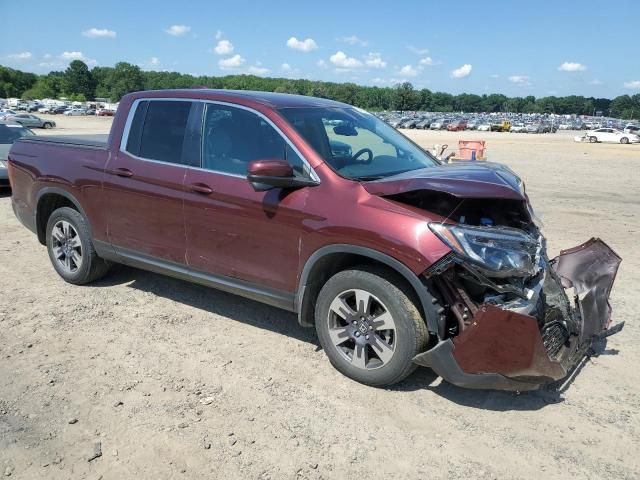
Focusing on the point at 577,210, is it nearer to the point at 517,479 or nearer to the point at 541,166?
the point at 517,479

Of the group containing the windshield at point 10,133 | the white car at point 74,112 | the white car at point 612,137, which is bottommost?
the white car at point 74,112

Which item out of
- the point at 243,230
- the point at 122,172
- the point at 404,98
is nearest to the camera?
the point at 243,230

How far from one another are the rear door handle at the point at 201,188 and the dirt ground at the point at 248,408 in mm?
1202

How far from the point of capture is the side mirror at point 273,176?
3.74 meters

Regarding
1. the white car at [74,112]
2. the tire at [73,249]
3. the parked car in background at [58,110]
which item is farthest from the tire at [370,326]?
the parked car in background at [58,110]

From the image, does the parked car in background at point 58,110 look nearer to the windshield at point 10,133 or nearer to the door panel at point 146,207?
→ the windshield at point 10,133

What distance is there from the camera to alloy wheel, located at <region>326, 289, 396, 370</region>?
12.0 ft

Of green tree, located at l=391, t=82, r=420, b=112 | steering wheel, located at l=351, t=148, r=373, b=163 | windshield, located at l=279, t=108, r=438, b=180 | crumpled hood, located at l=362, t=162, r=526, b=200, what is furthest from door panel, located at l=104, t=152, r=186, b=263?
green tree, located at l=391, t=82, r=420, b=112

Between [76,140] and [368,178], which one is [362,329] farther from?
[76,140]

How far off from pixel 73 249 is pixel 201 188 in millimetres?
2104

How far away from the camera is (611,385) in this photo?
154 inches

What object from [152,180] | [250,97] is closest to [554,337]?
[250,97]

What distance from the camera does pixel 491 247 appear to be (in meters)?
3.41

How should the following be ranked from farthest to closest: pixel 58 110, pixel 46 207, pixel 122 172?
1. pixel 58 110
2. pixel 46 207
3. pixel 122 172
